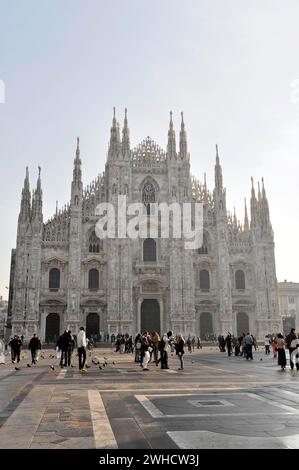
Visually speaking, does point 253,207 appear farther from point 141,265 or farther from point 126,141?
point 126,141

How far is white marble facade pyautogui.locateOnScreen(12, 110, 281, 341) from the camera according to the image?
4141 centimetres

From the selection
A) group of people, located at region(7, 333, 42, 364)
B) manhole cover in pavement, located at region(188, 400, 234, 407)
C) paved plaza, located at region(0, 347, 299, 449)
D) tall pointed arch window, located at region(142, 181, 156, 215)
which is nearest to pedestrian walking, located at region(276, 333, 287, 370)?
paved plaza, located at region(0, 347, 299, 449)

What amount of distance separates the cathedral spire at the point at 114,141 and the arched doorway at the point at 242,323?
63.3 feet

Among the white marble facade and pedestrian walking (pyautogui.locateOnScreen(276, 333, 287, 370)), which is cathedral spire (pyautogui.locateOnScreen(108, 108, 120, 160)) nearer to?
the white marble facade

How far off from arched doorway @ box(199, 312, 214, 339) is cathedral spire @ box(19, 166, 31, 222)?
18.6m

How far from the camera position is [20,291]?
134ft


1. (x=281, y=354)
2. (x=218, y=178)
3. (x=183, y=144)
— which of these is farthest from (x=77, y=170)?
(x=281, y=354)

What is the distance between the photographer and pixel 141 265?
42750 mm

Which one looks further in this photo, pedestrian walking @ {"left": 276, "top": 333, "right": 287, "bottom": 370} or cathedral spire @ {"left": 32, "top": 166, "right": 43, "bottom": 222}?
cathedral spire @ {"left": 32, "top": 166, "right": 43, "bottom": 222}

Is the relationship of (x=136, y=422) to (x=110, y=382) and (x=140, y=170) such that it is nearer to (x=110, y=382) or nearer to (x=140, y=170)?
(x=110, y=382)

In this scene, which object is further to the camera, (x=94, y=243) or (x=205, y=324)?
(x=205, y=324)

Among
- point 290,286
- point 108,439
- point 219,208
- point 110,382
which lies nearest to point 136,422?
point 108,439

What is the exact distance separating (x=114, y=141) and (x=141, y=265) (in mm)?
12350

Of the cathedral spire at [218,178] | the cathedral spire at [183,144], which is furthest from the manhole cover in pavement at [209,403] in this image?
the cathedral spire at [183,144]
